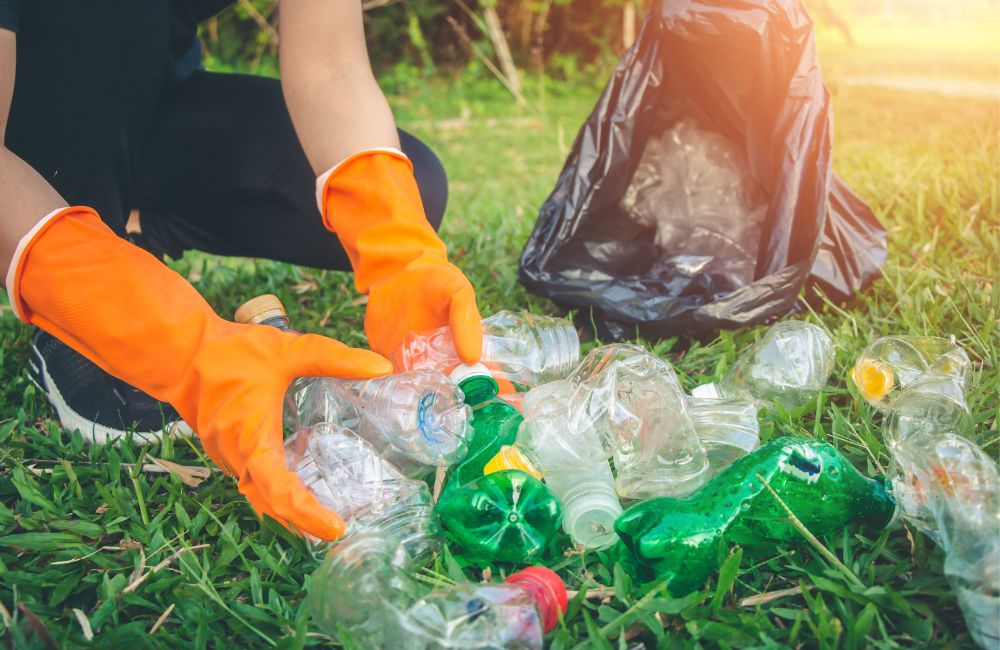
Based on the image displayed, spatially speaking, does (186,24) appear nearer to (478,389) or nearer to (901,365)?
(478,389)

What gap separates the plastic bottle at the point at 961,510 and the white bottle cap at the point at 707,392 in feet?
1.29

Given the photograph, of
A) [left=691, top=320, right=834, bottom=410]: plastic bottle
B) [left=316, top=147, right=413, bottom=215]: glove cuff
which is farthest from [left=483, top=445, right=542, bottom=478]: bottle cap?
[left=316, top=147, right=413, bottom=215]: glove cuff

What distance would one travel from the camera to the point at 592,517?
4.18 ft

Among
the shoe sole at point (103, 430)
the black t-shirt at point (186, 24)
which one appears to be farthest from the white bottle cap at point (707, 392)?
the black t-shirt at point (186, 24)

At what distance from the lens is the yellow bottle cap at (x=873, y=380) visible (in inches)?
62.7

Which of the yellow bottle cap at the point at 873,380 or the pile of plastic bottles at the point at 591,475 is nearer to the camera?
the pile of plastic bottles at the point at 591,475

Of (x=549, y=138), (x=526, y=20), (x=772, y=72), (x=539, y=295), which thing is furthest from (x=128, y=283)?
(x=526, y=20)

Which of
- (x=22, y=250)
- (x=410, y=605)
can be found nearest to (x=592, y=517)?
(x=410, y=605)

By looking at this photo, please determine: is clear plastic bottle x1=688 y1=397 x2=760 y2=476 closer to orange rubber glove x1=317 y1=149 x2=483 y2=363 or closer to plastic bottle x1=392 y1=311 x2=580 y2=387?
plastic bottle x1=392 y1=311 x2=580 y2=387

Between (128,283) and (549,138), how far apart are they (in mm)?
4304

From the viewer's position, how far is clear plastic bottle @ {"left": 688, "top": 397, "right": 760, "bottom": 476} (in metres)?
1.46

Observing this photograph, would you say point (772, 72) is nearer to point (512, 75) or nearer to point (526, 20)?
point (512, 75)

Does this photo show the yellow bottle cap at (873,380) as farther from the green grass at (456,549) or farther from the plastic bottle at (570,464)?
the plastic bottle at (570,464)

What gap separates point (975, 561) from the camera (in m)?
1.07
